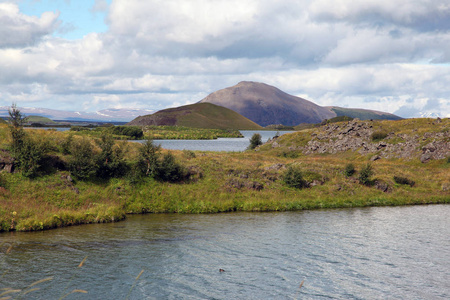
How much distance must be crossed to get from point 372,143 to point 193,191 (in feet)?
232

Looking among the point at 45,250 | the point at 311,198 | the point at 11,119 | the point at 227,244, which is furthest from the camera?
the point at 311,198

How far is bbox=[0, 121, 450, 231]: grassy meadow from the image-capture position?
38.6 m

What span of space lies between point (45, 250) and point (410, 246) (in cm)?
3156

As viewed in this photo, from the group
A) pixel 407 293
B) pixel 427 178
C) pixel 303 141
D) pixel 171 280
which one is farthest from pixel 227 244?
pixel 303 141

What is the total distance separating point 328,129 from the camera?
393 feet

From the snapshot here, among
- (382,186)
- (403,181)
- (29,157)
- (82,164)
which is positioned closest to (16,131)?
(29,157)

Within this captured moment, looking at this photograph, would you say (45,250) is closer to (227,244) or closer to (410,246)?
(227,244)

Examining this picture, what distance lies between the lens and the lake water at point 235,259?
2111cm

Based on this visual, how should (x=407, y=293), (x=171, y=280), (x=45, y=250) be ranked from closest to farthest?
(x=407, y=293) → (x=171, y=280) → (x=45, y=250)

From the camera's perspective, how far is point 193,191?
49.5 metres

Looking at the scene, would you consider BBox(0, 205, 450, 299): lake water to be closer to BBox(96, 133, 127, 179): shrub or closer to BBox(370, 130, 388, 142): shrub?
BBox(96, 133, 127, 179): shrub

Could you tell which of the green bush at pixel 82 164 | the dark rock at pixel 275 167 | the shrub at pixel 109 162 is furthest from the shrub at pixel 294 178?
the green bush at pixel 82 164

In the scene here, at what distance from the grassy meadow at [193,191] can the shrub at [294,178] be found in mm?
769

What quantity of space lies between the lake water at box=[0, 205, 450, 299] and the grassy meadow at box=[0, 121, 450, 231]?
3.35 metres
